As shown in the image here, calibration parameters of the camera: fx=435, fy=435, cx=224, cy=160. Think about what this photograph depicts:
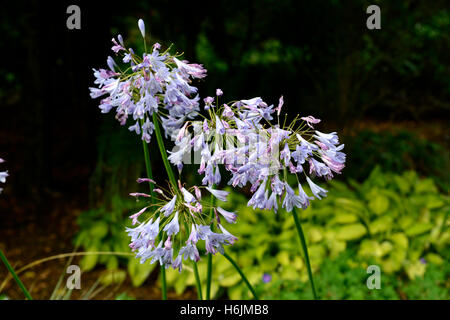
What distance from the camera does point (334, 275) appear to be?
3949mm

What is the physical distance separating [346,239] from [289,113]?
220 cm

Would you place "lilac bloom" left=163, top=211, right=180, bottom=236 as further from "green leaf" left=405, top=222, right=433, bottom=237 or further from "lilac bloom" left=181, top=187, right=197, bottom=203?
"green leaf" left=405, top=222, right=433, bottom=237

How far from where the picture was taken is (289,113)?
19.9 ft

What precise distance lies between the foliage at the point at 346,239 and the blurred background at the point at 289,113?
16mm

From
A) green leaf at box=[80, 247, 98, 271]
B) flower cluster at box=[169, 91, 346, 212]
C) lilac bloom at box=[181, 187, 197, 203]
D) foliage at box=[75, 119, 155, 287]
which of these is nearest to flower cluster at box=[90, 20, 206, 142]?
flower cluster at box=[169, 91, 346, 212]

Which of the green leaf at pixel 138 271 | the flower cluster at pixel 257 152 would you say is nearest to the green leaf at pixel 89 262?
the green leaf at pixel 138 271

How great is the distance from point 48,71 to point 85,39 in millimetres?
851

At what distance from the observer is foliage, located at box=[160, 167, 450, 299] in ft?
13.9

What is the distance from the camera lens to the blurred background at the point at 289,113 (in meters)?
4.41

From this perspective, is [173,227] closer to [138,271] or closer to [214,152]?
[214,152]

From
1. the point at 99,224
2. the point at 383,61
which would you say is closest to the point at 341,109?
the point at 383,61

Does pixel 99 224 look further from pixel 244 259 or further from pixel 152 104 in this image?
pixel 152 104

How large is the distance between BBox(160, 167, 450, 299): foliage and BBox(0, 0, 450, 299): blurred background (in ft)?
0.05

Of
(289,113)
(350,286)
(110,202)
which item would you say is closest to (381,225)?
(350,286)
